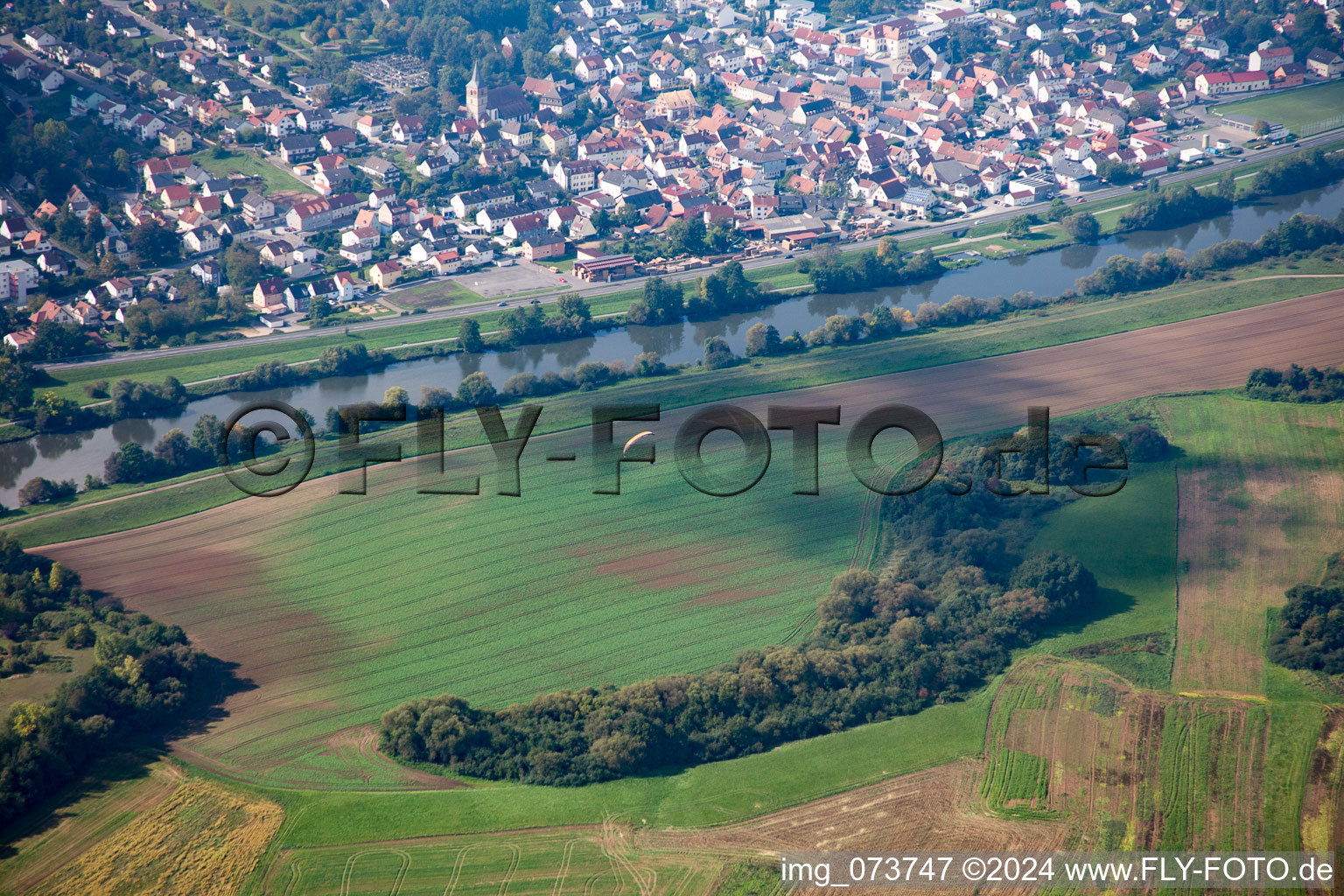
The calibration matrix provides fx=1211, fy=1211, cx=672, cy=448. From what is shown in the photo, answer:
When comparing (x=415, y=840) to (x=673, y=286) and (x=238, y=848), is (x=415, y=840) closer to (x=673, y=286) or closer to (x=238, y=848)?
(x=238, y=848)

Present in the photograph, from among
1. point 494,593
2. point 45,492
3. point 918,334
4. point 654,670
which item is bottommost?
point 654,670

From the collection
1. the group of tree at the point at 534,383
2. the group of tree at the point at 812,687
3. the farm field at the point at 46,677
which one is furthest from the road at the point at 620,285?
the group of tree at the point at 812,687

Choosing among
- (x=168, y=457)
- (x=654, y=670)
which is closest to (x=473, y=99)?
(x=168, y=457)

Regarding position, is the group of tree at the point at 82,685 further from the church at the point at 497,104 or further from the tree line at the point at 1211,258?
the church at the point at 497,104

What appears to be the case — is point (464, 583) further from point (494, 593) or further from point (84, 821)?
point (84, 821)

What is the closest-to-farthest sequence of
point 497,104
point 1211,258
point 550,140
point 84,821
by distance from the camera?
point 84,821
point 1211,258
point 550,140
point 497,104

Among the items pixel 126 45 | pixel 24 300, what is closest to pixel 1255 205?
pixel 24 300
